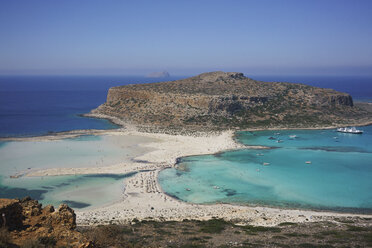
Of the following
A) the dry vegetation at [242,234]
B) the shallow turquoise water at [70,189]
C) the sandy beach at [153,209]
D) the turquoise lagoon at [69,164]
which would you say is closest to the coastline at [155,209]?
the sandy beach at [153,209]

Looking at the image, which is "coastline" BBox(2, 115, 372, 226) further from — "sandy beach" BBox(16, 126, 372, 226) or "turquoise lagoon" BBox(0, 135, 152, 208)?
"turquoise lagoon" BBox(0, 135, 152, 208)

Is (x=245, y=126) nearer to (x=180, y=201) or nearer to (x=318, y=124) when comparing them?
(x=318, y=124)

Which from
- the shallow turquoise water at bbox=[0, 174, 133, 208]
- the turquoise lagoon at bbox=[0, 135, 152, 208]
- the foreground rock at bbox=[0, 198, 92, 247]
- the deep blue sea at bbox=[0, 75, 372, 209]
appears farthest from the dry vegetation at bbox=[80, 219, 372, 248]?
the turquoise lagoon at bbox=[0, 135, 152, 208]

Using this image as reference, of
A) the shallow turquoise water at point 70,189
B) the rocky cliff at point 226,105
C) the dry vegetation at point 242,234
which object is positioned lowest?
the shallow turquoise water at point 70,189

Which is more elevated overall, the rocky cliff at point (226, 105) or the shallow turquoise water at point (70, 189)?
the rocky cliff at point (226, 105)

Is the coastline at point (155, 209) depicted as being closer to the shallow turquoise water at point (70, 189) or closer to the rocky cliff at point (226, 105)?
the shallow turquoise water at point (70, 189)

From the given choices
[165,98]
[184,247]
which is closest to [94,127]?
[165,98]
